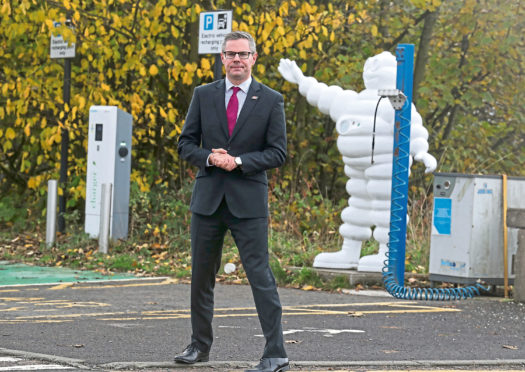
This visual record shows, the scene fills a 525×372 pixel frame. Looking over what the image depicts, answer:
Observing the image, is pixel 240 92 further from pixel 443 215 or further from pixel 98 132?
pixel 98 132

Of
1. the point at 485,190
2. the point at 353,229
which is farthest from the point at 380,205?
the point at 485,190

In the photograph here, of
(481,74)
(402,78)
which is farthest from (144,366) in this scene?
(481,74)

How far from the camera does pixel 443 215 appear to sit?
1142 cm

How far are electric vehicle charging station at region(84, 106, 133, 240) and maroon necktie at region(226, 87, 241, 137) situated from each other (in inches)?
343

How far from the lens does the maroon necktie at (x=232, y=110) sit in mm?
6031

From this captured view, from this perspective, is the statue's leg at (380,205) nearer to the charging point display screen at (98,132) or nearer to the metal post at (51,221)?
the charging point display screen at (98,132)

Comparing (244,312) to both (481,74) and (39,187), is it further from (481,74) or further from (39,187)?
(481,74)

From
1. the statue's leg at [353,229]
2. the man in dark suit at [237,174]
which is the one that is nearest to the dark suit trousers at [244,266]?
the man in dark suit at [237,174]

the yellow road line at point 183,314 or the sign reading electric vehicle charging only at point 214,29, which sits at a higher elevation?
the sign reading electric vehicle charging only at point 214,29

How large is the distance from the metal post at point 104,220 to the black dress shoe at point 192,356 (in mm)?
8188

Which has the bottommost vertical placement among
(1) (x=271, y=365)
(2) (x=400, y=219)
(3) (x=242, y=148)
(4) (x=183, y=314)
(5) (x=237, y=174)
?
(4) (x=183, y=314)

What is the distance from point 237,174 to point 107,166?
29.5 ft

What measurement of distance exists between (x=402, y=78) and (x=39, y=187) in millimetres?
8696

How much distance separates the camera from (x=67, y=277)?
12.4 meters
